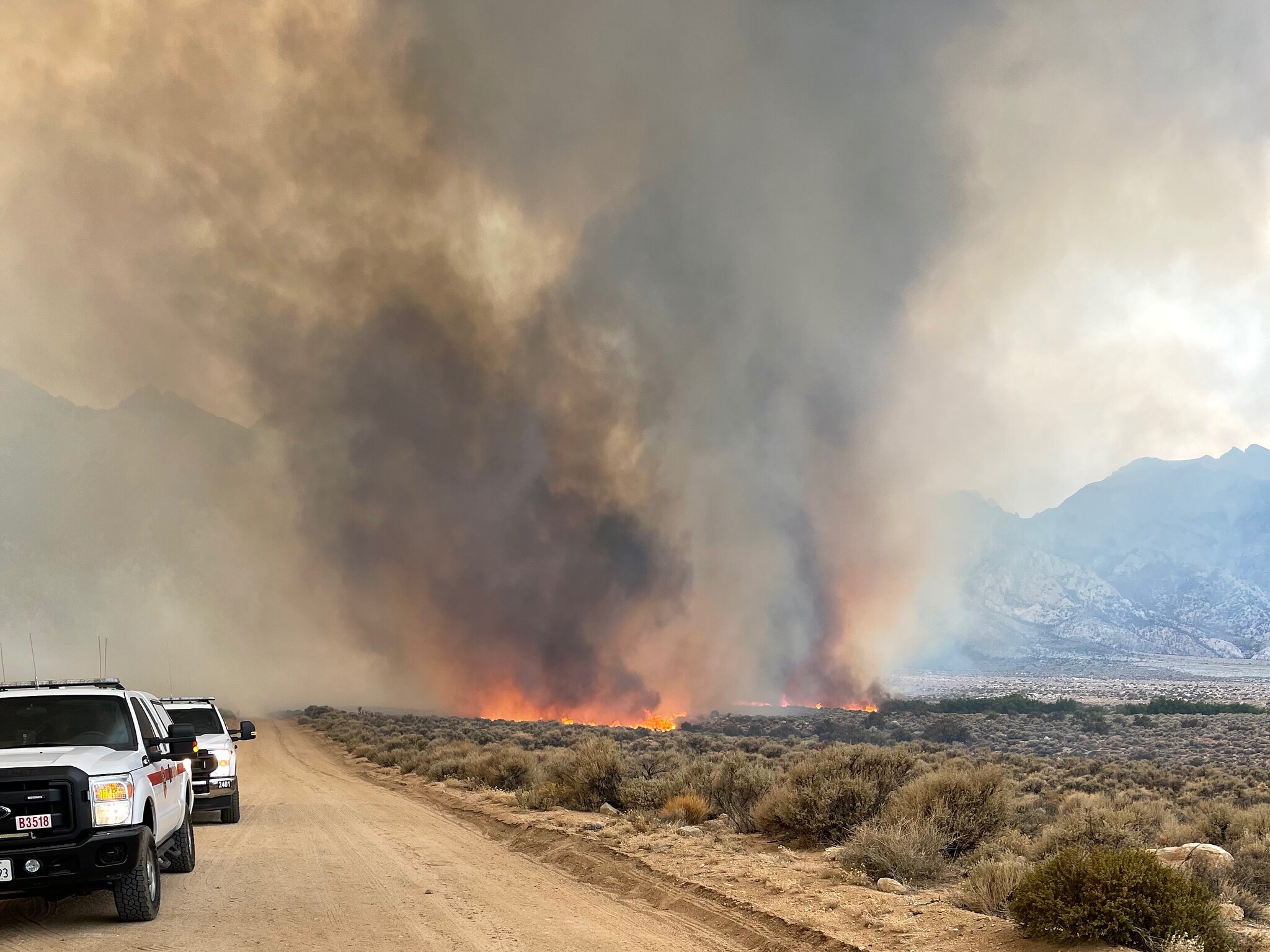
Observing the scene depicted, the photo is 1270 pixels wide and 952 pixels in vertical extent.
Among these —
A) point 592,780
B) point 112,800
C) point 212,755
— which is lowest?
point 592,780

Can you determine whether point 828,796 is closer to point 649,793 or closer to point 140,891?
point 649,793

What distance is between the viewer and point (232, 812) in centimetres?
1769

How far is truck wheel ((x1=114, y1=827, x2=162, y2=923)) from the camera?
879 cm

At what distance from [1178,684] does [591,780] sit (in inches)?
4839

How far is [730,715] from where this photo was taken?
76.8m

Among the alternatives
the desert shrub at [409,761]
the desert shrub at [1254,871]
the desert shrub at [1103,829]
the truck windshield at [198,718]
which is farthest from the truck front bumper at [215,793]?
the desert shrub at [1254,871]

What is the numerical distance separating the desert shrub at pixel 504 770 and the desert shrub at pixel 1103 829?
12.7 metres

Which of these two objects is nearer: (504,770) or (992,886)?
(992,886)

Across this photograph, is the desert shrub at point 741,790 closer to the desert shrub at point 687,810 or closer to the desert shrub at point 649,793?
the desert shrub at point 687,810

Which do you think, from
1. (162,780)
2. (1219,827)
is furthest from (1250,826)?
(162,780)

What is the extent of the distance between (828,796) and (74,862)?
410 inches

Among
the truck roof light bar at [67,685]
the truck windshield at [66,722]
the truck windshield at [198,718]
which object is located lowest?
the truck windshield at [198,718]

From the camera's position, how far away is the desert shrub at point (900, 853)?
1111 centimetres

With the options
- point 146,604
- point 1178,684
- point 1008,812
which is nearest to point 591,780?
point 1008,812
